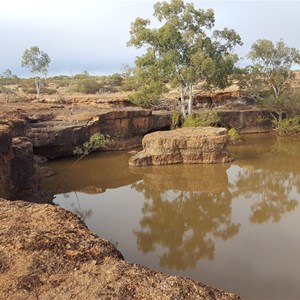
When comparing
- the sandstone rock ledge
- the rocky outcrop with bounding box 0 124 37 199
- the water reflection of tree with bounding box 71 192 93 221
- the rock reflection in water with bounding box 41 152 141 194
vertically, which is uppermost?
the sandstone rock ledge

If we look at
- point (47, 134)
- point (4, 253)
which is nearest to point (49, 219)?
point (4, 253)

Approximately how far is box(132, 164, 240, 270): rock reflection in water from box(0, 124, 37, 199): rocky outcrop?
3957 mm

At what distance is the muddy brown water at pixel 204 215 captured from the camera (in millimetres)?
7540

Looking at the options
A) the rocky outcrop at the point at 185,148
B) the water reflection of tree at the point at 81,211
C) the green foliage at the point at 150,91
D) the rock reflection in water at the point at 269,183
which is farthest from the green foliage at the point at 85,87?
the water reflection of tree at the point at 81,211

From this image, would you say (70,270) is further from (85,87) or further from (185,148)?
(85,87)

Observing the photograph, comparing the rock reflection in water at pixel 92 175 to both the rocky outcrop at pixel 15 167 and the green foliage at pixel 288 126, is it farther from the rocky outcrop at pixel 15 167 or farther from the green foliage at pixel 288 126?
the green foliage at pixel 288 126

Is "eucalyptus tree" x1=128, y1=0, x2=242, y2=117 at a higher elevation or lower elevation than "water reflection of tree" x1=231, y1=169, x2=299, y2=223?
higher

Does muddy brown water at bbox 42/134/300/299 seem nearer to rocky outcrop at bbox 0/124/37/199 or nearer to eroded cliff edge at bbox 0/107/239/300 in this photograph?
rocky outcrop at bbox 0/124/37/199

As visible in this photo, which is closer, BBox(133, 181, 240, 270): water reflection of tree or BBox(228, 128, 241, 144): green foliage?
BBox(133, 181, 240, 270): water reflection of tree

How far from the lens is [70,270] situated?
3.37 m

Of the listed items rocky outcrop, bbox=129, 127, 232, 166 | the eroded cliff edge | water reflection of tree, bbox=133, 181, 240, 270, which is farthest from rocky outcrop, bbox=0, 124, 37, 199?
rocky outcrop, bbox=129, 127, 232, 166

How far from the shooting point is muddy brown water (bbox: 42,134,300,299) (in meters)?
7.54

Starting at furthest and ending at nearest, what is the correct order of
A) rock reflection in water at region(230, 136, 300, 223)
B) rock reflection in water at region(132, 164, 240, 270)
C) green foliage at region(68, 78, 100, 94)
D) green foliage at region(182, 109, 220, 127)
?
green foliage at region(68, 78, 100, 94) < green foliage at region(182, 109, 220, 127) < rock reflection in water at region(230, 136, 300, 223) < rock reflection in water at region(132, 164, 240, 270)

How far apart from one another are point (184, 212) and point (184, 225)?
3.54 ft
